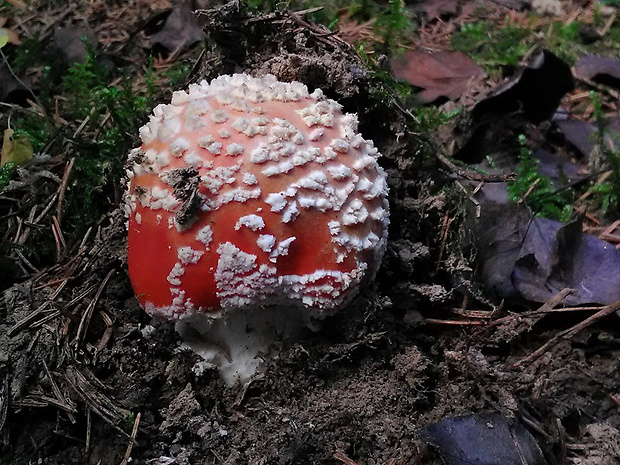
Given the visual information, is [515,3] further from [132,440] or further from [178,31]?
[132,440]

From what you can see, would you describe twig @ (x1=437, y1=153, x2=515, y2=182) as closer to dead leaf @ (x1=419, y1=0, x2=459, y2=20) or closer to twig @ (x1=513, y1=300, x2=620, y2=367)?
twig @ (x1=513, y1=300, x2=620, y2=367)

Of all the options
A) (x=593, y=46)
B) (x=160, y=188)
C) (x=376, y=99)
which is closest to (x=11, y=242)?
(x=160, y=188)

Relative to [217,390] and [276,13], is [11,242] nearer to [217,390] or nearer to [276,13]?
[217,390]

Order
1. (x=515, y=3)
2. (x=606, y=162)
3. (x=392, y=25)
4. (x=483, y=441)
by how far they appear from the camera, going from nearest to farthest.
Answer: (x=483, y=441)
(x=606, y=162)
(x=392, y=25)
(x=515, y=3)

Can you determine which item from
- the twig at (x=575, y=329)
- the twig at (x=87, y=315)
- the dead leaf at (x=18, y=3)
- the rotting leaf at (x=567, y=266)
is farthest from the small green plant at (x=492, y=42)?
A: the dead leaf at (x=18, y=3)

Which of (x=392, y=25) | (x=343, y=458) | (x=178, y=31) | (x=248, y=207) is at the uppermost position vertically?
(x=248, y=207)

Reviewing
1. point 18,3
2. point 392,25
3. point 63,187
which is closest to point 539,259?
point 392,25

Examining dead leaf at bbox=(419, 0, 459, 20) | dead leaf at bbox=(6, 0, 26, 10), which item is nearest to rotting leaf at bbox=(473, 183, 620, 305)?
dead leaf at bbox=(419, 0, 459, 20)
